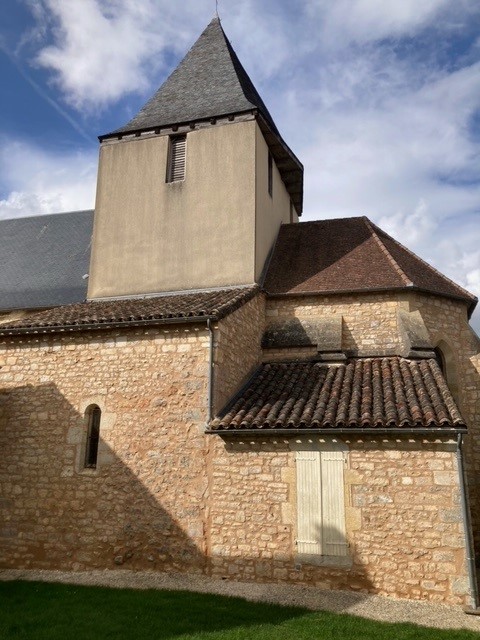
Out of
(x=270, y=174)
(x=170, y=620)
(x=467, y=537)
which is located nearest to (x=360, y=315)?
(x=270, y=174)

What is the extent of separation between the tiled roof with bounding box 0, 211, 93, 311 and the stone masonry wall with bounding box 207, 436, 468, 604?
831 centimetres

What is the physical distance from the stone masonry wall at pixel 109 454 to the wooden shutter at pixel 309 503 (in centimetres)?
161

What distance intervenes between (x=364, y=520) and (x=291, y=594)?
152 cm

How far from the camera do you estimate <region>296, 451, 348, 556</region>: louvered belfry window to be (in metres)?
8.06

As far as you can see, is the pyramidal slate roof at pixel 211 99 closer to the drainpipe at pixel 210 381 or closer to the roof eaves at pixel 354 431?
the drainpipe at pixel 210 381

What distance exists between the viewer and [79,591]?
7.89m

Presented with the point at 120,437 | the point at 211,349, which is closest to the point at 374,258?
the point at 211,349

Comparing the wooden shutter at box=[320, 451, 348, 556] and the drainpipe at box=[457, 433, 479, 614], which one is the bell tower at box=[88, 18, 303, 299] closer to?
the wooden shutter at box=[320, 451, 348, 556]

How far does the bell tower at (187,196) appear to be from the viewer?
12414 mm

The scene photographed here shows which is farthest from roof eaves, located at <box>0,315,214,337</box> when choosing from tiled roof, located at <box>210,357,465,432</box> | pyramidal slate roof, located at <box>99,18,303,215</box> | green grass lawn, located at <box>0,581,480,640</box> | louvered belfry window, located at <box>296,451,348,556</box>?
pyramidal slate roof, located at <box>99,18,303,215</box>

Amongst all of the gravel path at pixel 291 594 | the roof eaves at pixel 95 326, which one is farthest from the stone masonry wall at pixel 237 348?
the gravel path at pixel 291 594

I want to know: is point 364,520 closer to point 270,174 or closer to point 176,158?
point 270,174

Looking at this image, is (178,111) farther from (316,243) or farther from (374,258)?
(374,258)

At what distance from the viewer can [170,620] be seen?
6566 mm
